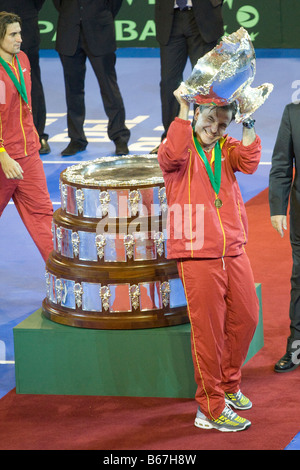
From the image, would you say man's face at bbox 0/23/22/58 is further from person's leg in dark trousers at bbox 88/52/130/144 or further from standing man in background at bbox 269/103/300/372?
person's leg in dark trousers at bbox 88/52/130/144

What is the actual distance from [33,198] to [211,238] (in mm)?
2326

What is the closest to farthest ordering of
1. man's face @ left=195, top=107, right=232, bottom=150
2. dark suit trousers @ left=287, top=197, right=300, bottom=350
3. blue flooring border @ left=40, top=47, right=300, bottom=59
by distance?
man's face @ left=195, top=107, right=232, bottom=150 → dark suit trousers @ left=287, top=197, right=300, bottom=350 → blue flooring border @ left=40, top=47, right=300, bottom=59

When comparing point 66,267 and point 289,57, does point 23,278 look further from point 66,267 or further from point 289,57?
point 289,57

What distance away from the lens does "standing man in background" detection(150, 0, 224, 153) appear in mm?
10422

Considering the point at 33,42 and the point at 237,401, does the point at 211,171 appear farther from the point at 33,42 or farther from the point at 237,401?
the point at 33,42

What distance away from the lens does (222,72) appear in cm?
464

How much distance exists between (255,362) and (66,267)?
131 centimetres

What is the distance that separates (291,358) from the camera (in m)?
5.78

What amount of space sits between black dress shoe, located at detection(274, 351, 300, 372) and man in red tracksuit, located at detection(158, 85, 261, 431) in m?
0.80

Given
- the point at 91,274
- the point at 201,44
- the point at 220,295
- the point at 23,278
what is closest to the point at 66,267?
the point at 91,274

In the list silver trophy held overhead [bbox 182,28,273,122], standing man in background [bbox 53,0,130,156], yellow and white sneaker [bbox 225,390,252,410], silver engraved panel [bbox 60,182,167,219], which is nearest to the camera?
silver trophy held overhead [bbox 182,28,273,122]

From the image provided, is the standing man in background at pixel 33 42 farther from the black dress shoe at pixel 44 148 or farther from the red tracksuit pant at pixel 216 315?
the red tracksuit pant at pixel 216 315

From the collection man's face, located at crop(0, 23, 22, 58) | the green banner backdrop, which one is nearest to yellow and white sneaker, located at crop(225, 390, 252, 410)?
man's face, located at crop(0, 23, 22, 58)

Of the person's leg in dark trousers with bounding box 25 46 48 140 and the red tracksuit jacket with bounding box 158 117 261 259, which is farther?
the person's leg in dark trousers with bounding box 25 46 48 140
